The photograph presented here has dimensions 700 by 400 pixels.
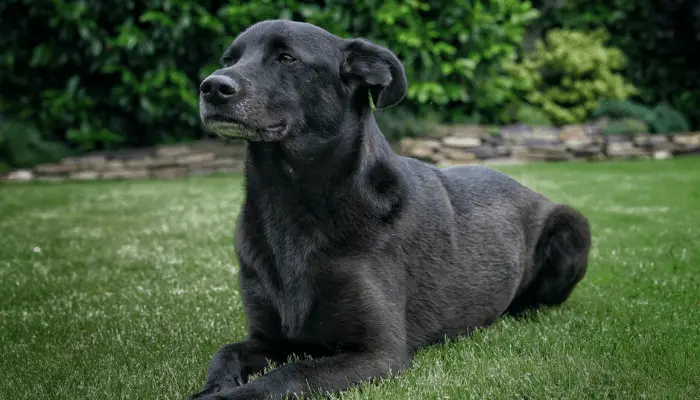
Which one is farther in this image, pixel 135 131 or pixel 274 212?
pixel 135 131

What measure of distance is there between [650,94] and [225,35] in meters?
8.21

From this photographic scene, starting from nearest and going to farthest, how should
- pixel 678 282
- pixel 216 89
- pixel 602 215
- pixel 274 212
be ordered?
1. pixel 216 89
2. pixel 274 212
3. pixel 678 282
4. pixel 602 215

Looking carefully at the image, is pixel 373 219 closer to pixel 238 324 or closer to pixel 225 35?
pixel 238 324

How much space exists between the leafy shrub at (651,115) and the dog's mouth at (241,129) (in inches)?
440

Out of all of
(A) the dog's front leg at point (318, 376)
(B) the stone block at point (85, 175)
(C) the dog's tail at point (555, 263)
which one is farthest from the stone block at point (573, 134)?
(A) the dog's front leg at point (318, 376)

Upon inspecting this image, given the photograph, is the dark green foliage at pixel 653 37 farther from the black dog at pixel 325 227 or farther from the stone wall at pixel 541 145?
the black dog at pixel 325 227

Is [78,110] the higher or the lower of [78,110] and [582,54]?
the lower

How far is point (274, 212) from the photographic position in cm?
322

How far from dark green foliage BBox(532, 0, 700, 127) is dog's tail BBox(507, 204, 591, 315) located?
1092cm

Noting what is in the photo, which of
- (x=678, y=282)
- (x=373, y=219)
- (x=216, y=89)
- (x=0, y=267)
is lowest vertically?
(x=0, y=267)

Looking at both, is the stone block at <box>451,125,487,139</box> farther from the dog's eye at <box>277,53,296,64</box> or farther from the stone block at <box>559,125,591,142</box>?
the dog's eye at <box>277,53,296,64</box>

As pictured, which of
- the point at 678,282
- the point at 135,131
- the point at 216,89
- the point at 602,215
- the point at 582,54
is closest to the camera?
the point at 216,89

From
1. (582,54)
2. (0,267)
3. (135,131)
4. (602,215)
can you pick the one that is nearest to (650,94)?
(582,54)

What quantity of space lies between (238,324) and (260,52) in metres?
1.52
